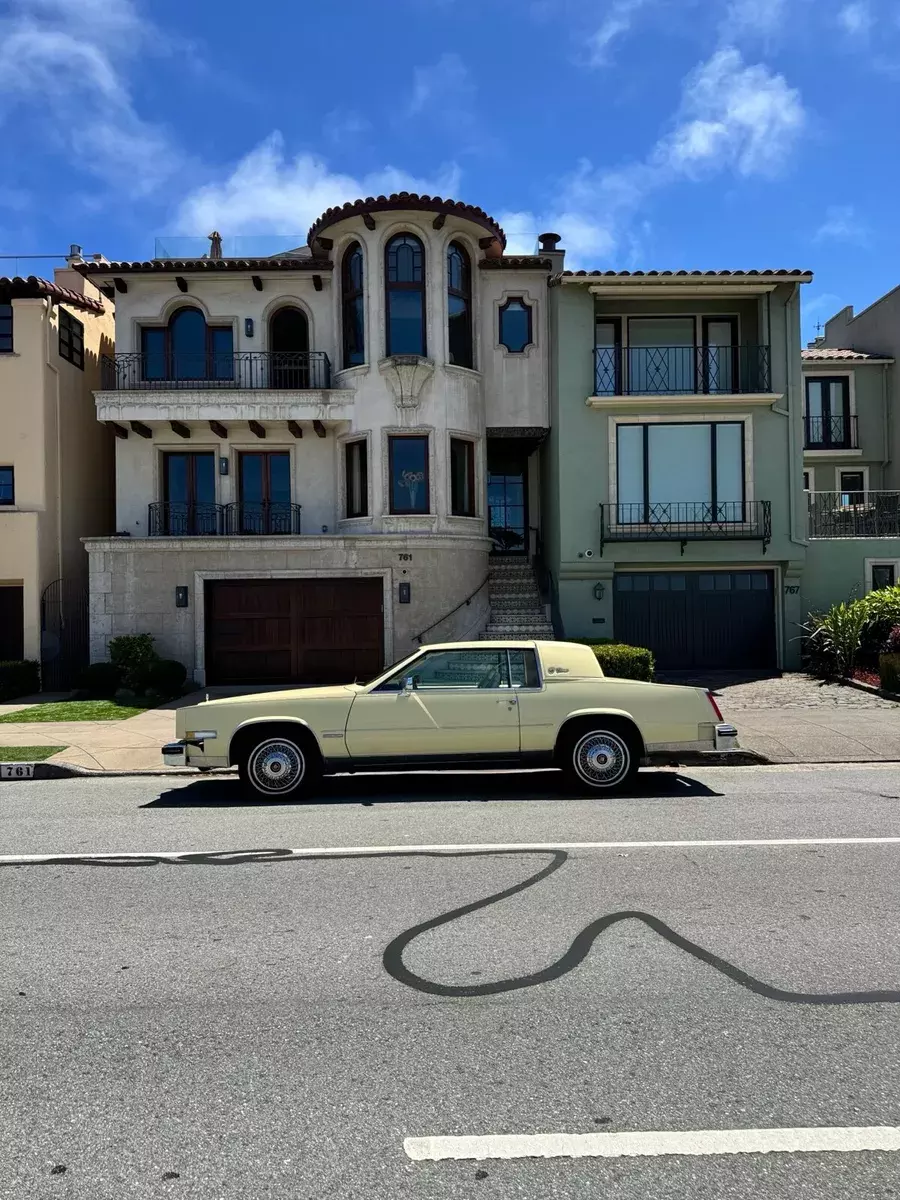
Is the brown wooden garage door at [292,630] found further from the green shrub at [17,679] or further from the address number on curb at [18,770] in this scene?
the address number on curb at [18,770]

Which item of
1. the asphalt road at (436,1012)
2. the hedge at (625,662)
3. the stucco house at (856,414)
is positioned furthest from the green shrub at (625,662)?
the stucco house at (856,414)

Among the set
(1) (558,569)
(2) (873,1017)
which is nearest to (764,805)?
(2) (873,1017)

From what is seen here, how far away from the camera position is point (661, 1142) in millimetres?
2803

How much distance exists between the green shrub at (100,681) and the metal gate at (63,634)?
49 cm

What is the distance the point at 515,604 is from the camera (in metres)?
18.4

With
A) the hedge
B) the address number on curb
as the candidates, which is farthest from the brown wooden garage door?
the address number on curb

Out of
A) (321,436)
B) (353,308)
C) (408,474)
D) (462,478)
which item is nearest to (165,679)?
(321,436)

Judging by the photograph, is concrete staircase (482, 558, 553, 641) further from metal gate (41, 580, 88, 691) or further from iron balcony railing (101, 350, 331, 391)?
metal gate (41, 580, 88, 691)

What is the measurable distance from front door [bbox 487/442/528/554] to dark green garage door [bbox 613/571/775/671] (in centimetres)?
325

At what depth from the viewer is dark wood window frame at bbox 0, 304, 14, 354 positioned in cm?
1747

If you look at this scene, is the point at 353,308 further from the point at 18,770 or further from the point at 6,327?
the point at 18,770

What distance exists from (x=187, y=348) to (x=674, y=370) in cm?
1065

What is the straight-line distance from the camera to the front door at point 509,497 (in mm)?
20484

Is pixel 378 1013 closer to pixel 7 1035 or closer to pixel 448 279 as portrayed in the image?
pixel 7 1035
